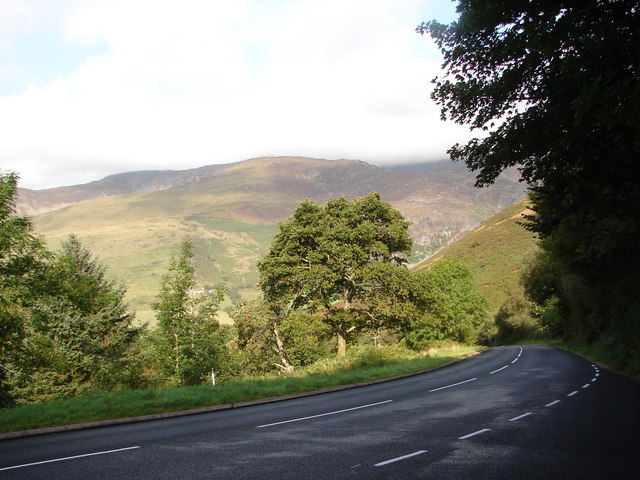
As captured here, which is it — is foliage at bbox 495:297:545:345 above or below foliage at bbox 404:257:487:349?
below

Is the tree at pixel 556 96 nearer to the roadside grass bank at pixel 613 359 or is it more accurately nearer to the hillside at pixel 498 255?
the roadside grass bank at pixel 613 359

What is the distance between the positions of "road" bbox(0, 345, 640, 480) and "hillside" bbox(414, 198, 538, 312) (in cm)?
6860

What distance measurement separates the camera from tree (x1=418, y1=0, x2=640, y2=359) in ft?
26.3

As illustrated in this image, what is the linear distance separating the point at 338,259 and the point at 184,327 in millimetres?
10388

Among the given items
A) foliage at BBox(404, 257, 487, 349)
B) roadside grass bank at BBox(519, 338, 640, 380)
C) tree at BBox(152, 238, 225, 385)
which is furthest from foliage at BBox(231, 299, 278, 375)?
roadside grass bank at BBox(519, 338, 640, 380)

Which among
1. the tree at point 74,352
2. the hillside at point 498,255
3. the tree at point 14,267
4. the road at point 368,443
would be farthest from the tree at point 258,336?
the hillside at point 498,255

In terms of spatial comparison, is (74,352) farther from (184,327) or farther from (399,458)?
(399,458)

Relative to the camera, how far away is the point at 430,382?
62.3 feet

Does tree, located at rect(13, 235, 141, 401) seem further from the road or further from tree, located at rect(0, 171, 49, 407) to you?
the road

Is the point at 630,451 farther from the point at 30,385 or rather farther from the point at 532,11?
the point at 30,385

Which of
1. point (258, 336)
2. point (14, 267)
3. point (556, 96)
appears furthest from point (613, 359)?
point (14, 267)

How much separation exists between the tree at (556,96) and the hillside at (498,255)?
216ft

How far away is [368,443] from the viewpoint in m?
8.20

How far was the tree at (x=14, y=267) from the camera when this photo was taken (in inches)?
631
